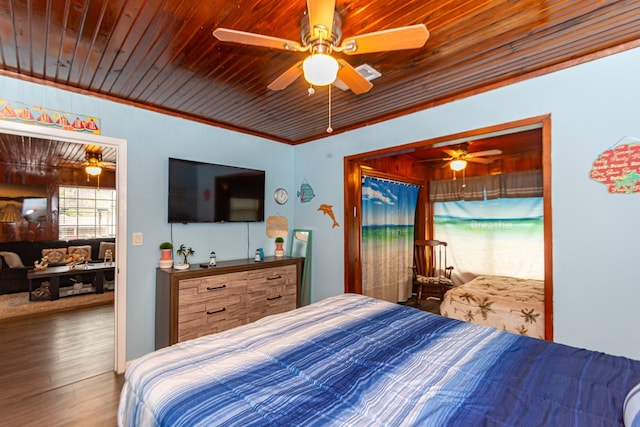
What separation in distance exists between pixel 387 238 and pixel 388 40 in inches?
127

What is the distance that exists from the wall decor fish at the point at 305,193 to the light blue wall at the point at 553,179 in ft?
0.43

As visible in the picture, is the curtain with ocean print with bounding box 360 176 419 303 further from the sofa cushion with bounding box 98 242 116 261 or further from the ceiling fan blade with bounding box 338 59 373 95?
the sofa cushion with bounding box 98 242 116 261

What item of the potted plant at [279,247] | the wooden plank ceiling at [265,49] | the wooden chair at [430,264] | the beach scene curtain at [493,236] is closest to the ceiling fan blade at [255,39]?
the wooden plank ceiling at [265,49]

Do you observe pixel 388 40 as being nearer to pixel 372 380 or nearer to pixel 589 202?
pixel 372 380

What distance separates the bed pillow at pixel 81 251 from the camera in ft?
18.8

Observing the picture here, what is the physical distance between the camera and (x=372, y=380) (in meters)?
1.12

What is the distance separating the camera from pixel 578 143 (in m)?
1.97

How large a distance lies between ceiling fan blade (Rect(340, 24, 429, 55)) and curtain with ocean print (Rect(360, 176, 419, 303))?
101 inches

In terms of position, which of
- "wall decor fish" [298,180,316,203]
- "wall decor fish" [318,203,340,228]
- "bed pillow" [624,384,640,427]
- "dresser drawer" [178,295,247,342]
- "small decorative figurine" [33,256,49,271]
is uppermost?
"wall decor fish" [298,180,316,203]

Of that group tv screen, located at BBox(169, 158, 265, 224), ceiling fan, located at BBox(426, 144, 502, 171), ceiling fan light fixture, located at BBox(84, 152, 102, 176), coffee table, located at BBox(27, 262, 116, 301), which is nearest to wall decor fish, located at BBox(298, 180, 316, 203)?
tv screen, located at BBox(169, 158, 265, 224)

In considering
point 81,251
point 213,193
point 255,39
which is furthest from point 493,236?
point 81,251

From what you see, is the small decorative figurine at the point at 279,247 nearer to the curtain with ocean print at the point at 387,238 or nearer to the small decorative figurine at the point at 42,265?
the curtain with ocean print at the point at 387,238

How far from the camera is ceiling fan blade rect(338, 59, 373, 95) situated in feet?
5.36

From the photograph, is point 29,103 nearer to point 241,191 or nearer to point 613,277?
point 241,191
